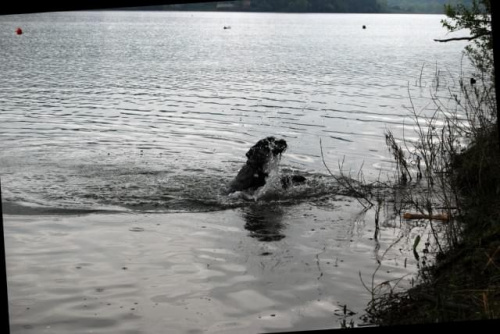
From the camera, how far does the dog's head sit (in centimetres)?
1253

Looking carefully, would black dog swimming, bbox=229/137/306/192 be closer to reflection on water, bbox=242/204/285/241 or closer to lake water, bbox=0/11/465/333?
lake water, bbox=0/11/465/333

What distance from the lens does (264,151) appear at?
1259cm

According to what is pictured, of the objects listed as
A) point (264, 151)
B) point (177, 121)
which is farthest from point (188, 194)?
point (177, 121)

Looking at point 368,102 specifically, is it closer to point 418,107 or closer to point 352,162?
point 418,107

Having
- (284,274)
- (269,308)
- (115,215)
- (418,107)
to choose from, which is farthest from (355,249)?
(418,107)

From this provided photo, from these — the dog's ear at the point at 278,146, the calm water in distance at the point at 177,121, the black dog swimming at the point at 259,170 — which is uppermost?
the dog's ear at the point at 278,146

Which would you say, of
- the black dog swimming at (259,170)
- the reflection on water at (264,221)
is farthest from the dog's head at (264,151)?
the reflection on water at (264,221)

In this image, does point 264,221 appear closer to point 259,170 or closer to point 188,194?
point 188,194

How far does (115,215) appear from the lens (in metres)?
10.6

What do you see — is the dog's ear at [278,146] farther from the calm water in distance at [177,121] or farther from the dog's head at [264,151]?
the calm water in distance at [177,121]

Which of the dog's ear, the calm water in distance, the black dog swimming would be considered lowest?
the calm water in distance

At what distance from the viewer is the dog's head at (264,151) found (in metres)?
12.5

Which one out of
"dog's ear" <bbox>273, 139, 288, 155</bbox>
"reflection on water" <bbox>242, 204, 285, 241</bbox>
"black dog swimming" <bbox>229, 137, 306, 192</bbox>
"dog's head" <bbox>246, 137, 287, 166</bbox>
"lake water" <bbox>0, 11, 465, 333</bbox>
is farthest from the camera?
"dog's ear" <bbox>273, 139, 288, 155</bbox>

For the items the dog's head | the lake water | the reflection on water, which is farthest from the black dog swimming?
the reflection on water
